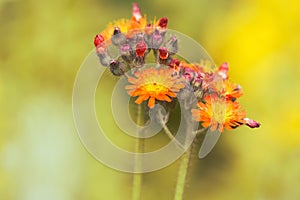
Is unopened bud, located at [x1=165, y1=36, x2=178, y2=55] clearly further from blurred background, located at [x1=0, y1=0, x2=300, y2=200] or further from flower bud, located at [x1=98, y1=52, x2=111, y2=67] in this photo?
blurred background, located at [x1=0, y1=0, x2=300, y2=200]

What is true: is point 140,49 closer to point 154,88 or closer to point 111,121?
point 154,88

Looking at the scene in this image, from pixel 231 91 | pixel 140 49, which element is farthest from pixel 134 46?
pixel 231 91

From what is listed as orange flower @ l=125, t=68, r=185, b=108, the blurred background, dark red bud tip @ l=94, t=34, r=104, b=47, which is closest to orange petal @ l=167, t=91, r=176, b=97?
orange flower @ l=125, t=68, r=185, b=108

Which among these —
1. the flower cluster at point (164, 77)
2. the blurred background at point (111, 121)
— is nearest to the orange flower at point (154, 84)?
the flower cluster at point (164, 77)

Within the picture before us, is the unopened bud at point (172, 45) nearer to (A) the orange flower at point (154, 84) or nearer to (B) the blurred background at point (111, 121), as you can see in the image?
(A) the orange flower at point (154, 84)

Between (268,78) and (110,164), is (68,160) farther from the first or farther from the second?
(268,78)

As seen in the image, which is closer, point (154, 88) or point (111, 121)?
point (154, 88)

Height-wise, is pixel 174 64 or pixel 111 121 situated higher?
pixel 111 121
